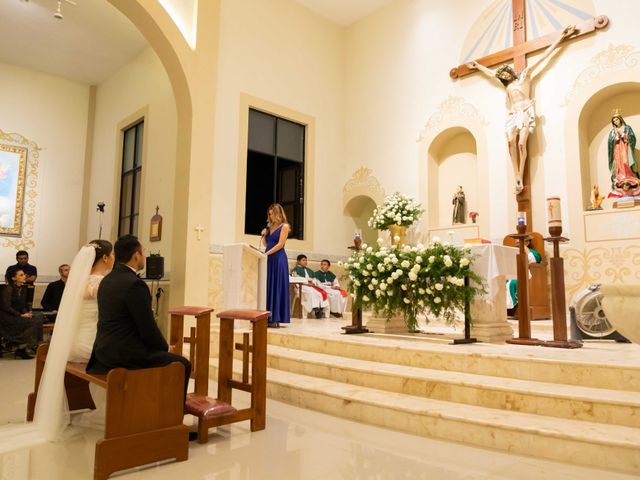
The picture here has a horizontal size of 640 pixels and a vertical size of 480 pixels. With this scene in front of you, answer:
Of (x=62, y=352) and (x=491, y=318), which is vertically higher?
(x=491, y=318)

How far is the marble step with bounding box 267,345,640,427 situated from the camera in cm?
324

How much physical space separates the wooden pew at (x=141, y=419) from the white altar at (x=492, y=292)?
338 cm

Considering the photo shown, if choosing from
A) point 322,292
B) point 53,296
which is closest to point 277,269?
point 322,292

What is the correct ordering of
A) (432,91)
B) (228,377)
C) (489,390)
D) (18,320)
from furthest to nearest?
(432,91) → (18,320) → (228,377) → (489,390)

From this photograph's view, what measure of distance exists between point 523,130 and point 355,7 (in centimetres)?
500

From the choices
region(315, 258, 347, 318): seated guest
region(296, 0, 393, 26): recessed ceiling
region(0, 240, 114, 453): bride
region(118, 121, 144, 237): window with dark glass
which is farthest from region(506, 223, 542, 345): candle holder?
region(118, 121, 144, 237): window with dark glass

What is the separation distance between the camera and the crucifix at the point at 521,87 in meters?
7.94

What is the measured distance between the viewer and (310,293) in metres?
9.02

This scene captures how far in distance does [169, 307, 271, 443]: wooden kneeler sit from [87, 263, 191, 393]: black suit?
0.44 metres

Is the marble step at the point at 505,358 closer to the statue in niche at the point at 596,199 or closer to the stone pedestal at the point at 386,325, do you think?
the stone pedestal at the point at 386,325

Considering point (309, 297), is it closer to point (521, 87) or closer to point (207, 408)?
point (521, 87)

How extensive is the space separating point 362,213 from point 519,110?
435 centimetres

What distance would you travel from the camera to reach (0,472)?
2803 mm

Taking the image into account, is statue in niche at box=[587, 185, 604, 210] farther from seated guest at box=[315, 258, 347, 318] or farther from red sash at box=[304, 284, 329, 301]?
red sash at box=[304, 284, 329, 301]
